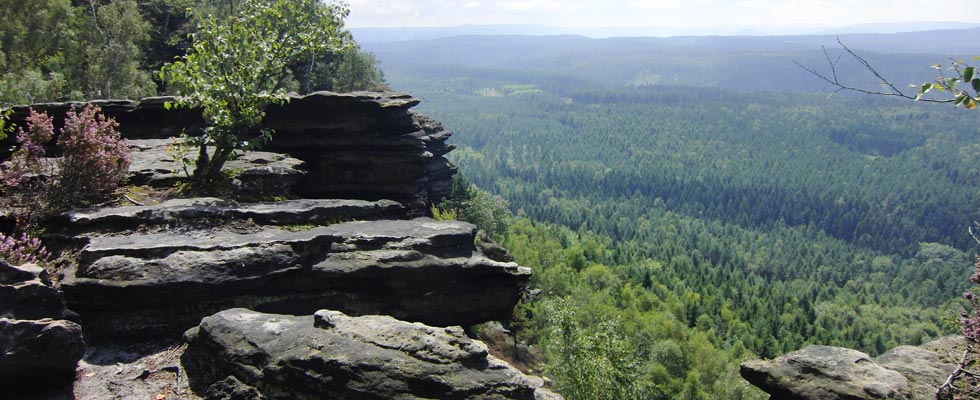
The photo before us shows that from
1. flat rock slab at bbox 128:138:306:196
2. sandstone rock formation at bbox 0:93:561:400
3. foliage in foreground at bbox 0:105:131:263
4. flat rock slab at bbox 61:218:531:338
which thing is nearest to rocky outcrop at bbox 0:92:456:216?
flat rock slab at bbox 128:138:306:196

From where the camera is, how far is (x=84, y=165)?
16750 mm

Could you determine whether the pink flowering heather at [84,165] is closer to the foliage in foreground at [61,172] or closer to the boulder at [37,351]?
the foliage in foreground at [61,172]

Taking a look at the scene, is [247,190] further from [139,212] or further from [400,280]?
[400,280]

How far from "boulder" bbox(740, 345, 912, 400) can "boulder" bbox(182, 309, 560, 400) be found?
10.5 metres

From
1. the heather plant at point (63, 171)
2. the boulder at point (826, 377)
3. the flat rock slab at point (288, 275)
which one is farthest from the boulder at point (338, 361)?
the boulder at point (826, 377)

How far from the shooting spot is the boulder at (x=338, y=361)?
1153cm

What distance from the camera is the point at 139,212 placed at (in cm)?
1588

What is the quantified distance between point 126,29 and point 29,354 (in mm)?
51767

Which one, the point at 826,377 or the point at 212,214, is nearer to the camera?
the point at 212,214

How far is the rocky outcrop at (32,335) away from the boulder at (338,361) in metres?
2.50

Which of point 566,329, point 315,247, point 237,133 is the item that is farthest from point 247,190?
point 566,329

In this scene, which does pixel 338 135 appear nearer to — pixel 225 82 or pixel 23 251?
pixel 225 82

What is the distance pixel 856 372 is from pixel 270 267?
17827mm

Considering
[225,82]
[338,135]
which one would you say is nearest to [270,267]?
[225,82]
